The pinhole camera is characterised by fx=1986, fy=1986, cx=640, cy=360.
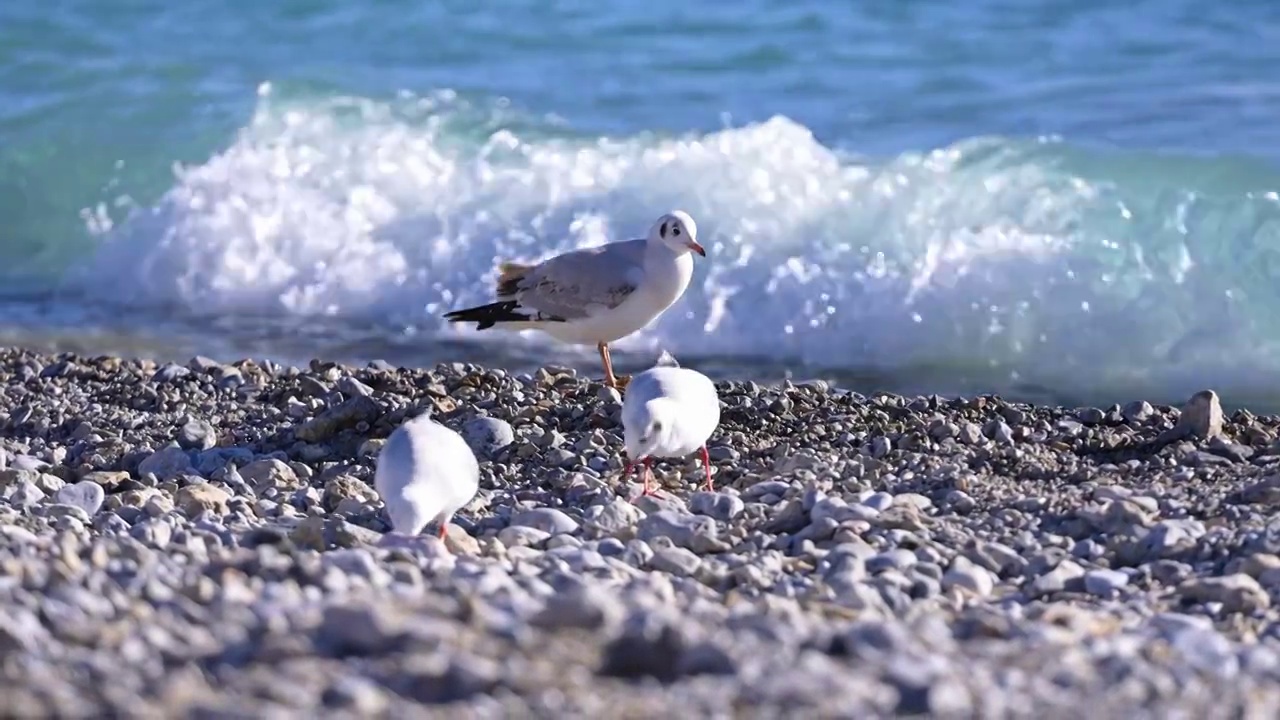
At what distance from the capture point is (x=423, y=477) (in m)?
4.95

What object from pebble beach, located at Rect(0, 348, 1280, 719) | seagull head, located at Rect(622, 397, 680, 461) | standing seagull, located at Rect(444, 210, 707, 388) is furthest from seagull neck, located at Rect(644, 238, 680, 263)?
seagull head, located at Rect(622, 397, 680, 461)

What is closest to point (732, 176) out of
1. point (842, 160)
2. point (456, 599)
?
A: point (842, 160)

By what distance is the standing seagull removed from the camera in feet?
23.4

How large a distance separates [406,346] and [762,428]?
10.7 ft

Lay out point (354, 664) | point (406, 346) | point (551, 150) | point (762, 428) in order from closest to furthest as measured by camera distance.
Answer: point (354, 664), point (762, 428), point (406, 346), point (551, 150)

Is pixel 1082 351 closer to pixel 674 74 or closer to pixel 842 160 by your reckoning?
pixel 842 160

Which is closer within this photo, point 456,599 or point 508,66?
point 456,599

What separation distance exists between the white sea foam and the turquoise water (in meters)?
0.02

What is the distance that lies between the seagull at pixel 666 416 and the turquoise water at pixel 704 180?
2.54 meters

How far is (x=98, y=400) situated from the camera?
292 inches

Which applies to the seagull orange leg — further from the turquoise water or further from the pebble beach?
the turquoise water

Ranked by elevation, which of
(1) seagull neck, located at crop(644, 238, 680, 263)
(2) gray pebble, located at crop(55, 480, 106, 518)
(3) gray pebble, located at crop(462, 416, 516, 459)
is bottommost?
(2) gray pebble, located at crop(55, 480, 106, 518)

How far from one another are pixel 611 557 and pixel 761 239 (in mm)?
5402

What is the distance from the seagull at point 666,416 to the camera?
18.1ft
